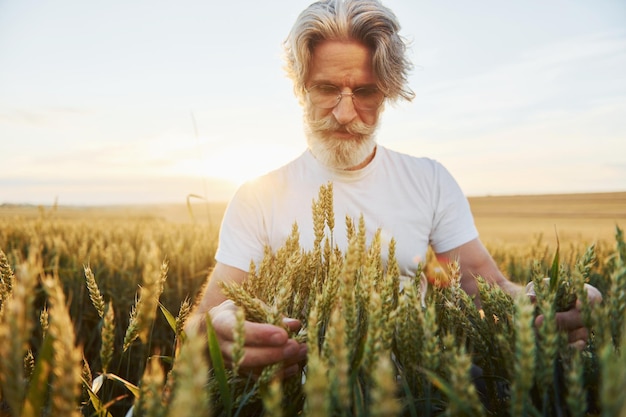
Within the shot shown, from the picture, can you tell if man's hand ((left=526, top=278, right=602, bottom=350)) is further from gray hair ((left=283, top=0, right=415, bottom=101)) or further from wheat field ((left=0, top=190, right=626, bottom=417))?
gray hair ((left=283, top=0, right=415, bottom=101))

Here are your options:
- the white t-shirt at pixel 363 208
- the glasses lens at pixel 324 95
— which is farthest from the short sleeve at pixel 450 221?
the glasses lens at pixel 324 95

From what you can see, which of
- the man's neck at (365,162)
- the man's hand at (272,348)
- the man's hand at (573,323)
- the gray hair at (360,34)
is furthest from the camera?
the man's neck at (365,162)

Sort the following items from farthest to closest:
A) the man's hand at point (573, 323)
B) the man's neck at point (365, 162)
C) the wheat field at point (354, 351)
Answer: the man's neck at point (365, 162) < the man's hand at point (573, 323) < the wheat field at point (354, 351)

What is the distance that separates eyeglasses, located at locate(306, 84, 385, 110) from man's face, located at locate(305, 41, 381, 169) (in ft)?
0.07

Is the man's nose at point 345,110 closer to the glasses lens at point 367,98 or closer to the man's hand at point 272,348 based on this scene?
the glasses lens at point 367,98

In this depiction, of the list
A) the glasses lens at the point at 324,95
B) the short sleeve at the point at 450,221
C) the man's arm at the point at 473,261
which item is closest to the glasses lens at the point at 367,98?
the glasses lens at the point at 324,95

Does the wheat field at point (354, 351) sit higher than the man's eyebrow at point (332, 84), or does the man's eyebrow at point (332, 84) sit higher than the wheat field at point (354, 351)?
the man's eyebrow at point (332, 84)

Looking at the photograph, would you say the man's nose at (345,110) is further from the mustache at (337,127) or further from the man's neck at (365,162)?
the man's neck at (365,162)

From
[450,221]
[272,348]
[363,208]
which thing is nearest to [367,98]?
[363,208]

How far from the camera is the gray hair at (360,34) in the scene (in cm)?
288

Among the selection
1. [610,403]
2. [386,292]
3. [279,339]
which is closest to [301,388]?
[279,339]

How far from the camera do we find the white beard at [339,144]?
2766 mm

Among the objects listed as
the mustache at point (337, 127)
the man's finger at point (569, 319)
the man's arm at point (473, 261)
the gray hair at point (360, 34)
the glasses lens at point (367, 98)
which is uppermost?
the gray hair at point (360, 34)

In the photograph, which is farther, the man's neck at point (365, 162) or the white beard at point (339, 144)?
the man's neck at point (365, 162)
